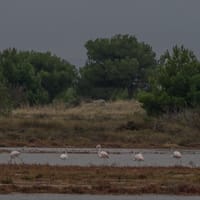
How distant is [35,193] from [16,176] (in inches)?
122

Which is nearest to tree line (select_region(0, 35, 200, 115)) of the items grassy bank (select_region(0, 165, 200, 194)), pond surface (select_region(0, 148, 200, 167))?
pond surface (select_region(0, 148, 200, 167))

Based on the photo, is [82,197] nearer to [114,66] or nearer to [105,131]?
[105,131]

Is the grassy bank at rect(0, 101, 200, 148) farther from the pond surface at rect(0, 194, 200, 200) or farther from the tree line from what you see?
the pond surface at rect(0, 194, 200, 200)

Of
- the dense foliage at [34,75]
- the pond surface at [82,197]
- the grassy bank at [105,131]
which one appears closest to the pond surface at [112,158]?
the grassy bank at [105,131]

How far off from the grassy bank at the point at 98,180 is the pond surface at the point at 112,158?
5526 mm

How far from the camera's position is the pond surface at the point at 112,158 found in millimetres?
36547

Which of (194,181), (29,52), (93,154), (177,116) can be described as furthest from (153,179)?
(29,52)

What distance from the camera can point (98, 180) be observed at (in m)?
26.6

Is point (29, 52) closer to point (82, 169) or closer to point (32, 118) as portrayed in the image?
point (32, 118)

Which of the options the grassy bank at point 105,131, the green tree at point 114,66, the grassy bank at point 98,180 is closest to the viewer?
the grassy bank at point 98,180

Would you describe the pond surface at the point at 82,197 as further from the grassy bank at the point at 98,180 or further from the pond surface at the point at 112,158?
the pond surface at the point at 112,158

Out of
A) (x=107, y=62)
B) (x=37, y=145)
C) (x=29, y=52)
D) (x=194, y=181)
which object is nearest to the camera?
(x=194, y=181)

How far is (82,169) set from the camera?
98.3 feet

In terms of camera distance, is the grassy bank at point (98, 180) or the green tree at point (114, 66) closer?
the grassy bank at point (98, 180)
